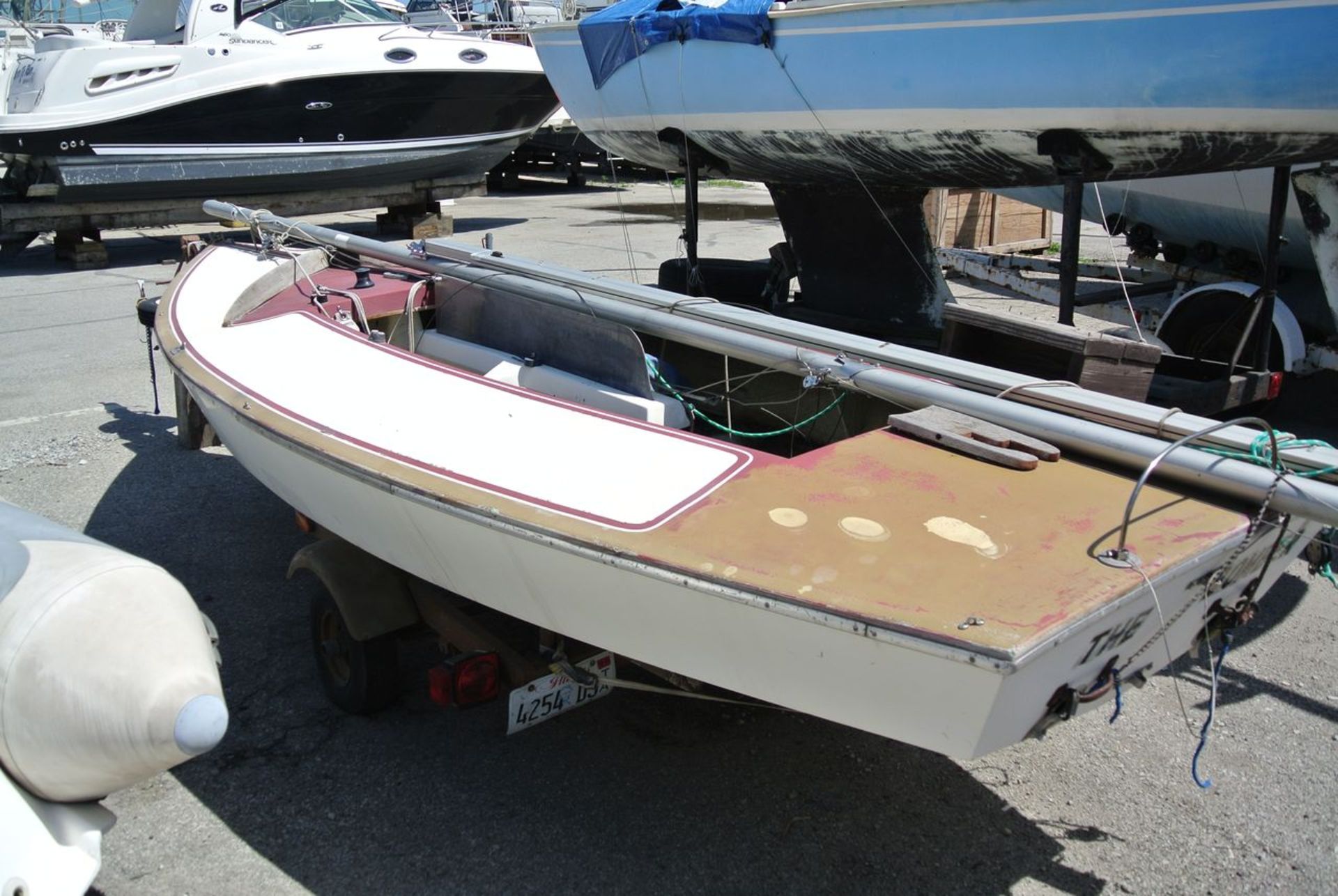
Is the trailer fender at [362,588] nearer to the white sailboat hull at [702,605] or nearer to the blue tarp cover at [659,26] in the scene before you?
the white sailboat hull at [702,605]

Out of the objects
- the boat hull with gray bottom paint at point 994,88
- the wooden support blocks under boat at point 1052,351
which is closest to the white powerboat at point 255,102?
the boat hull with gray bottom paint at point 994,88

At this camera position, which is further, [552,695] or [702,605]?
[552,695]

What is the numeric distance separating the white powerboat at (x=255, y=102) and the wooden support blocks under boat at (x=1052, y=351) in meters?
8.82

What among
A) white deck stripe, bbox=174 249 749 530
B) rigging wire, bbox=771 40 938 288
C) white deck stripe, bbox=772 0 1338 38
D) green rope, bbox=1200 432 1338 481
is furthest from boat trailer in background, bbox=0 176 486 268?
green rope, bbox=1200 432 1338 481

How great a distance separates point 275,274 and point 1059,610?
3.62 metres

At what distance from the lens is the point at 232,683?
3471mm

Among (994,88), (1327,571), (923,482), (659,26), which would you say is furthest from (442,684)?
(659,26)

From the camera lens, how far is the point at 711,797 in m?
2.91

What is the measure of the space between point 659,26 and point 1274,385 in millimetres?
3948

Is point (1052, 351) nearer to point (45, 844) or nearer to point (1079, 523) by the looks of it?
point (1079, 523)

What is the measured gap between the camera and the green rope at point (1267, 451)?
2338 millimetres

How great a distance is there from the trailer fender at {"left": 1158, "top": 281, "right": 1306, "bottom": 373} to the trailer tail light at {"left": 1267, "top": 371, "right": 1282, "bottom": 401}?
1.46 feet

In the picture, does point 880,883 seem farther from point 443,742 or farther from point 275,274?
point 275,274

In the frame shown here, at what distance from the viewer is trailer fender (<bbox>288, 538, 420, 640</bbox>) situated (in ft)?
10.4
